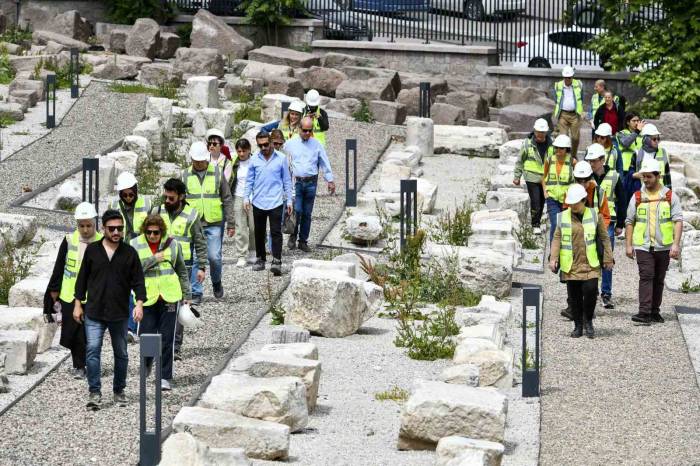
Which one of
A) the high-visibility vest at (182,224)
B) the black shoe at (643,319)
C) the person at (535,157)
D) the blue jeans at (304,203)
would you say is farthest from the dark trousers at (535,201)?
the high-visibility vest at (182,224)

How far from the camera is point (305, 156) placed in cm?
1952

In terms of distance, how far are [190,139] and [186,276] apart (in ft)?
46.9

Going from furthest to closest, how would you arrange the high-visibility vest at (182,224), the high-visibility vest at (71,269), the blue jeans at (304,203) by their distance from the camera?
the blue jeans at (304,203) → the high-visibility vest at (182,224) → the high-visibility vest at (71,269)

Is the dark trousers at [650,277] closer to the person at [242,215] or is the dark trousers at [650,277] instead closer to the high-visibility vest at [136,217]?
the person at [242,215]

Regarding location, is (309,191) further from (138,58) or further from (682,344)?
(138,58)

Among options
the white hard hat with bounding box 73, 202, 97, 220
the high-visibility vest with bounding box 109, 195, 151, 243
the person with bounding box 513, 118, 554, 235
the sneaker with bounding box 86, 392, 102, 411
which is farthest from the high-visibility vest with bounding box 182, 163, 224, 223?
the person with bounding box 513, 118, 554, 235

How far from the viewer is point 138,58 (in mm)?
34312

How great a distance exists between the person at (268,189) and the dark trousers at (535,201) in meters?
4.59

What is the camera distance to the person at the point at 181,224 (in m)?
14.5

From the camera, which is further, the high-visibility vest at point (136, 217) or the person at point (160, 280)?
the high-visibility vest at point (136, 217)

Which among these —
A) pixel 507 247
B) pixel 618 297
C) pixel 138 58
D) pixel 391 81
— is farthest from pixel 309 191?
pixel 138 58

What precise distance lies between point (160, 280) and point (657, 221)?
5822mm

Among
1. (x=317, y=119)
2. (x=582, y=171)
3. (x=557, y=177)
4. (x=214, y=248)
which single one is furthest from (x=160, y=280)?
(x=317, y=119)

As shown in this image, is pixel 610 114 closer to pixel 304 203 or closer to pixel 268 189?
pixel 304 203
